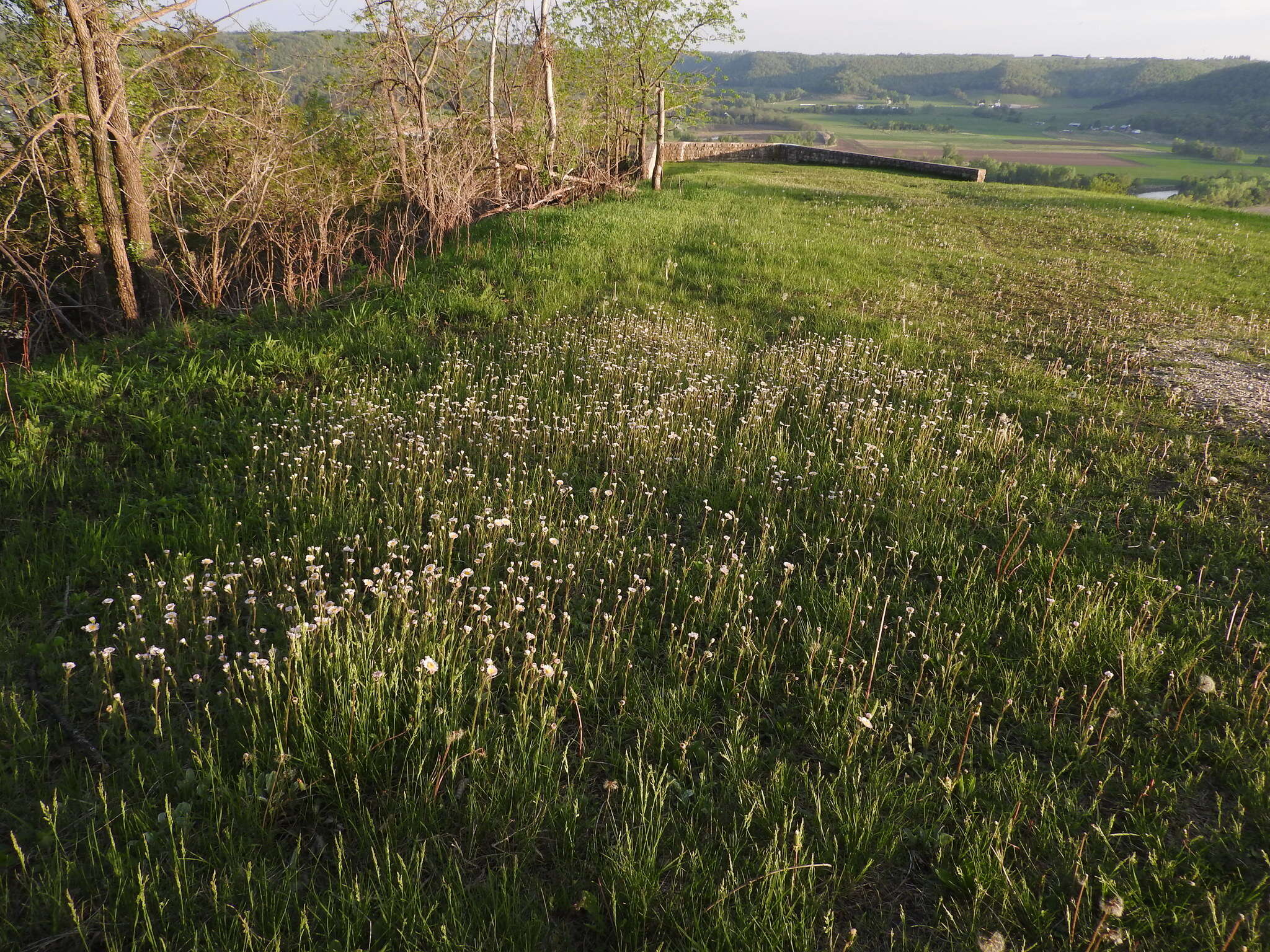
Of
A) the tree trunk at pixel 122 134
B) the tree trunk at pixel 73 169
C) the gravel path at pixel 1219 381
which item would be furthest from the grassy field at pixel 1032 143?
the tree trunk at pixel 122 134

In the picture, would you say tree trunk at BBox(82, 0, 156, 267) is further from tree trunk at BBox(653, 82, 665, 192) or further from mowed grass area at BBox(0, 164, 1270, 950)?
tree trunk at BBox(653, 82, 665, 192)

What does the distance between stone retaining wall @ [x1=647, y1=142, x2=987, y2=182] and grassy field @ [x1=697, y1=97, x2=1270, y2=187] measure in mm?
61425

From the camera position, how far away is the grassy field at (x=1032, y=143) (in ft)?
365

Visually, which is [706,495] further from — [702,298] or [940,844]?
[702,298]

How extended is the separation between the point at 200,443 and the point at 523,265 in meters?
6.57

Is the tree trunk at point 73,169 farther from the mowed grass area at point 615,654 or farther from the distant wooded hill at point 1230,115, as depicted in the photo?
the distant wooded hill at point 1230,115

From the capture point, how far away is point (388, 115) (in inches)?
624

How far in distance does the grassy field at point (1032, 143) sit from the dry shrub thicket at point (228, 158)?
92.0 m

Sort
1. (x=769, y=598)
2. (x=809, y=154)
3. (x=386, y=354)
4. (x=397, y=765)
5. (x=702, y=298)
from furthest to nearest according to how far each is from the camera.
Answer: (x=809, y=154)
(x=702, y=298)
(x=386, y=354)
(x=769, y=598)
(x=397, y=765)

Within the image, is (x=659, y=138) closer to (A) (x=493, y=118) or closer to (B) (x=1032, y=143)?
(A) (x=493, y=118)

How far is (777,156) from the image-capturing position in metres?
43.8

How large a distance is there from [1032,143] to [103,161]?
180845 millimetres

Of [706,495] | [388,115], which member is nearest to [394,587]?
[706,495]

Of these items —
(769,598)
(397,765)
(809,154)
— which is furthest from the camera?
(809,154)
